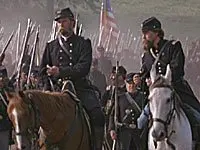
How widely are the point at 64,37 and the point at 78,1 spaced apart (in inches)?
1406

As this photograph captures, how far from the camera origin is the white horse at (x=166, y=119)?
794 centimetres

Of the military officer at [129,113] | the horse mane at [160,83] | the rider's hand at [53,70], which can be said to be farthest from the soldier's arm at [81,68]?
the military officer at [129,113]

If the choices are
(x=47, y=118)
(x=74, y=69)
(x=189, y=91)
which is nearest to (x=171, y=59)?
(x=189, y=91)

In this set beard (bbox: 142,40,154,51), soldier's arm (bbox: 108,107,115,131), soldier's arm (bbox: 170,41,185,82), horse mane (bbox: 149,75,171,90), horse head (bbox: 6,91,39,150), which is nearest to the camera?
horse head (bbox: 6,91,39,150)

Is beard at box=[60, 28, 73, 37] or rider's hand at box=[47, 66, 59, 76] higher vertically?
beard at box=[60, 28, 73, 37]

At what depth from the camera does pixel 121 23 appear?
130ft

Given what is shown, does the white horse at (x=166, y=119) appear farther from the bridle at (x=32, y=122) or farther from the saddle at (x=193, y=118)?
the bridle at (x=32, y=122)

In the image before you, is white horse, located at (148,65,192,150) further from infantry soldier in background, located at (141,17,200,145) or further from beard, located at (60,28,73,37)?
beard, located at (60,28,73,37)

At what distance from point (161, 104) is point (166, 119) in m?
0.19

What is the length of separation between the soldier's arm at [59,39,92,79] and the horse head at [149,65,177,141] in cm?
92

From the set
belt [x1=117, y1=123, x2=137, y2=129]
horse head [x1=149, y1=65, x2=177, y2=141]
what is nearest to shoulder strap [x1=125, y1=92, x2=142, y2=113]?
belt [x1=117, y1=123, x2=137, y2=129]

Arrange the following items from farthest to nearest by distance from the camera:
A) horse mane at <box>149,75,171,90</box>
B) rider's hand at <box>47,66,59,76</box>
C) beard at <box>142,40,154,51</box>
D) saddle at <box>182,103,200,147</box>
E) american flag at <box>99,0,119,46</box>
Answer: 1. american flag at <box>99,0,119,46</box>
2. saddle at <box>182,103,200,147</box>
3. beard at <box>142,40,154,51</box>
4. rider's hand at <box>47,66,59,76</box>
5. horse mane at <box>149,75,171,90</box>

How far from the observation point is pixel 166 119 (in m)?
8.02

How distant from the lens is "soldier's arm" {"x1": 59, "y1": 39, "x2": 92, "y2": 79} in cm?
871
